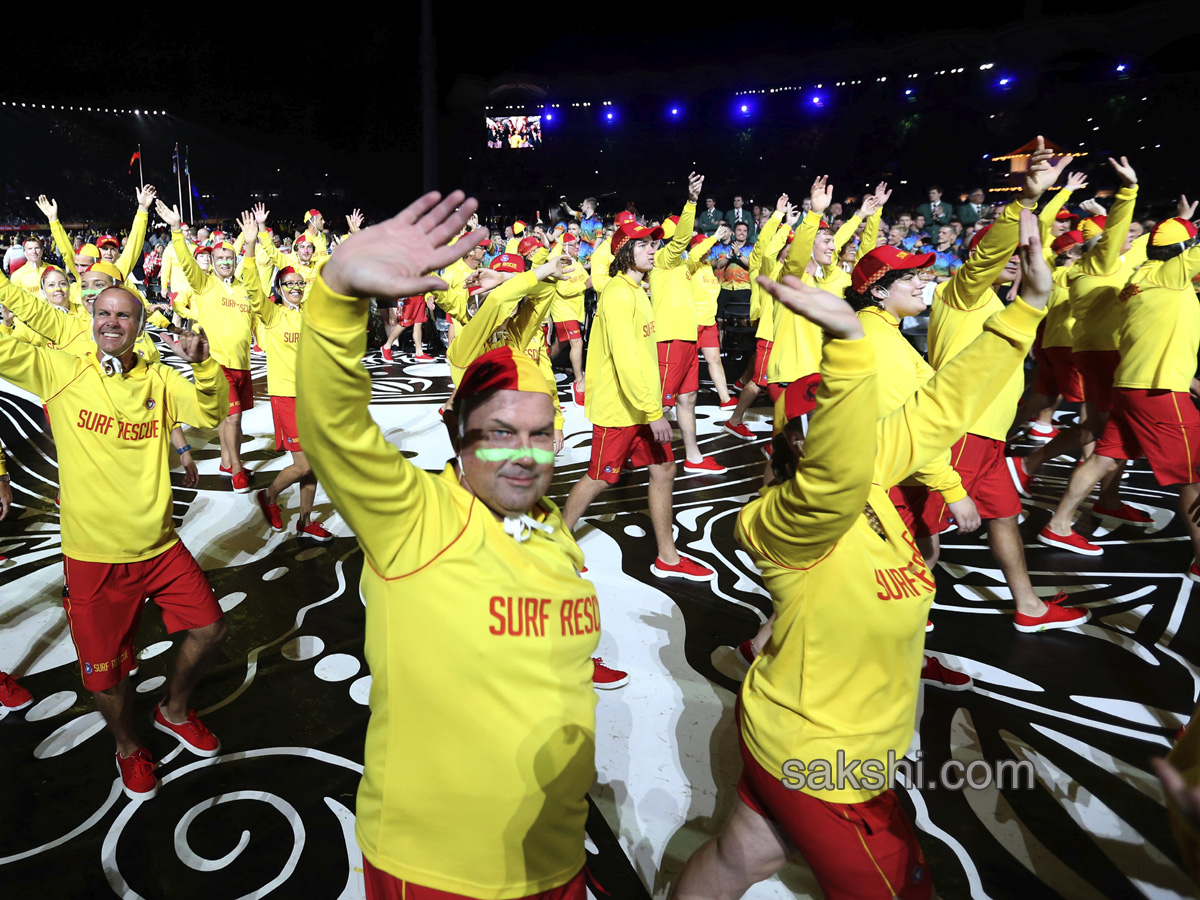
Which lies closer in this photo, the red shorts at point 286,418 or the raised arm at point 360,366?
the raised arm at point 360,366

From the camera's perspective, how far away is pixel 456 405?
1792mm

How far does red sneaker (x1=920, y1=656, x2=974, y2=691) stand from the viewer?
12.1ft

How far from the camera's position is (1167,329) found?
496 cm

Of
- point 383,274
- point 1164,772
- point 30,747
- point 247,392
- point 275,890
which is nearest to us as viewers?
point 1164,772

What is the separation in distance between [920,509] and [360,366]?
3.48 metres

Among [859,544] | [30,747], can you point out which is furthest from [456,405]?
[30,747]

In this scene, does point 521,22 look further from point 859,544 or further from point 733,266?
point 859,544

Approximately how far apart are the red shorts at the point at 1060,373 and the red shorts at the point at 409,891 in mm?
6969

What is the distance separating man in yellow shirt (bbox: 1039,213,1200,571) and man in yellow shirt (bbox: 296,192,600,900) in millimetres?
5044

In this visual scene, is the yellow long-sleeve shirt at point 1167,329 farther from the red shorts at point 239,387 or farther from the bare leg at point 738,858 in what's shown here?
the red shorts at point 239,387

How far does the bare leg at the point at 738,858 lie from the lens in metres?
2.00

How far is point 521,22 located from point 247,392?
26739mm

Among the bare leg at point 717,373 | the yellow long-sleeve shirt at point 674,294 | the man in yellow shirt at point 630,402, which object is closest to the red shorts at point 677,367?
the yellow long-sleeve shirt at point 674,294

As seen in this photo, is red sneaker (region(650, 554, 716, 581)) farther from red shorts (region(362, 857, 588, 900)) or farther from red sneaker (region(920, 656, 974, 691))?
red shorts (region(362, 857, 588, 900))
